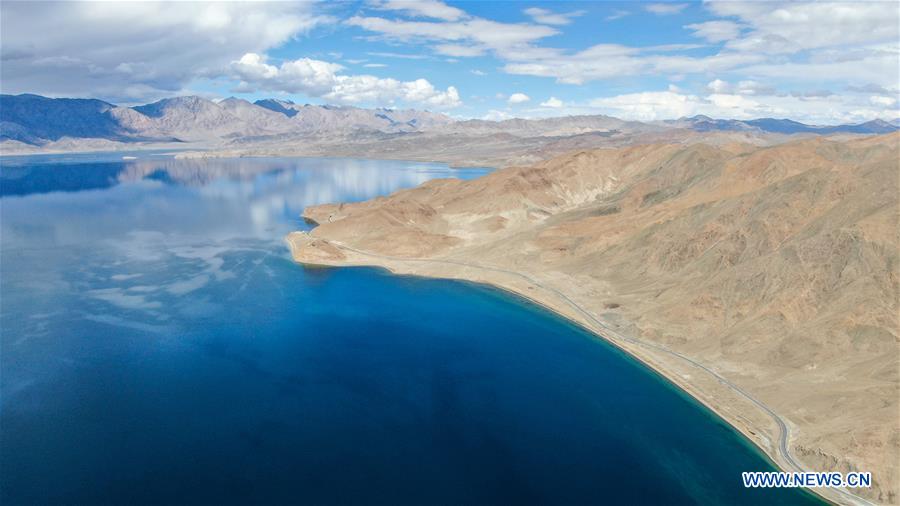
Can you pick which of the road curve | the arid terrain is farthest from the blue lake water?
the arid terrain

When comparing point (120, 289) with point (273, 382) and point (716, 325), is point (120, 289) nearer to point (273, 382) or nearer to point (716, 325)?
point (273, 382)

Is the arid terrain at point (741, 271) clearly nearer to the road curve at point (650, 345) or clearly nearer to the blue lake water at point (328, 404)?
the road curve at point (650, 345)

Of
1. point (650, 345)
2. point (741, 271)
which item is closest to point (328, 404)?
point (650, 345)

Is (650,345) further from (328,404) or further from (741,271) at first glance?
(328,404)

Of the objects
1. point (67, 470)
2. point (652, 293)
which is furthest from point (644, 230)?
point (67, 470)

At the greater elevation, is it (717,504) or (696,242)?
(696,242)

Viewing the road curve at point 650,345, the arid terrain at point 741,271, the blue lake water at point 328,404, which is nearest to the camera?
the blue lake water at point 328,404

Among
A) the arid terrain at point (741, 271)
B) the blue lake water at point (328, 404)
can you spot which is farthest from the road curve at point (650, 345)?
the blue lake water at point (328, 404)
